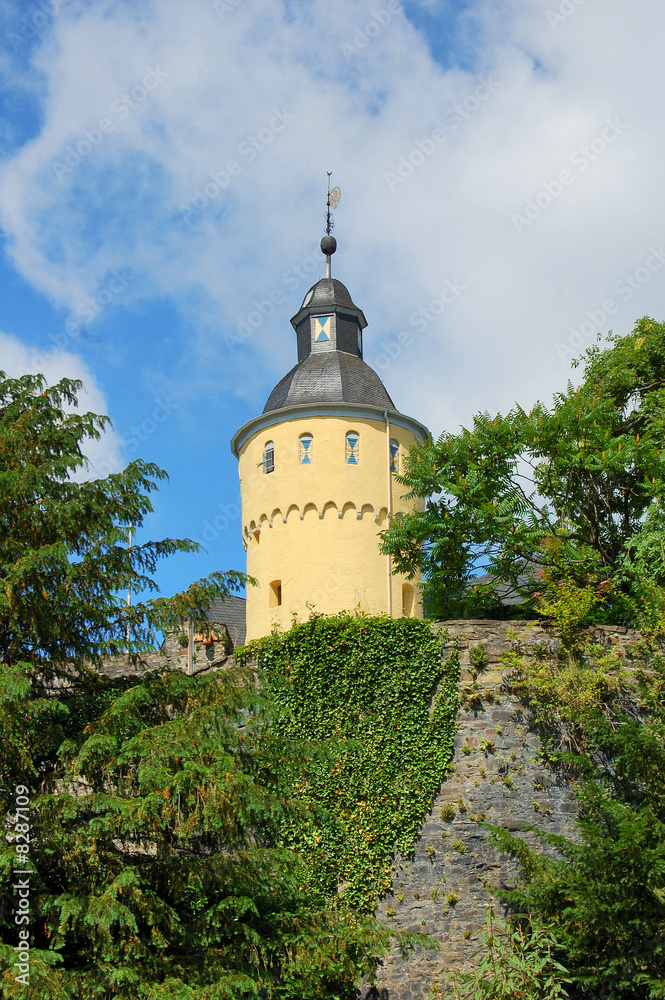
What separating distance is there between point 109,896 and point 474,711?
5809 mm

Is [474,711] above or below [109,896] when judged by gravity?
above

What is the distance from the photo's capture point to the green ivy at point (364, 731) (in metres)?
13.5

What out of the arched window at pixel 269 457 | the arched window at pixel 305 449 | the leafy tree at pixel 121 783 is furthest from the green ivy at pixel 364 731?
the arched window at pixel 269 457

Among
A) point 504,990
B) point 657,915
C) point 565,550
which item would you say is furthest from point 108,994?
point 565,550

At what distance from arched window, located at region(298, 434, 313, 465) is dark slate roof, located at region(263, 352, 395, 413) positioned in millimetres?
730

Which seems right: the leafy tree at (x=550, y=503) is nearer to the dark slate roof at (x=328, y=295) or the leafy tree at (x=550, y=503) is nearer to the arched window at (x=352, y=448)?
the arched window at (x=352, y=448)

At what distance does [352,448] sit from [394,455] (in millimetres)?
969

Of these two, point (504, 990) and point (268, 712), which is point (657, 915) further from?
point (268, 712)

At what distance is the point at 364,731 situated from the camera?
46.2 ft

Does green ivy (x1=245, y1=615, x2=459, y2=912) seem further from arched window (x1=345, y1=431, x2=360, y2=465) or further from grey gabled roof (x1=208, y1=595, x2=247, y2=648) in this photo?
grey gabled roof (x1=208, y1=595, x2=247, y2=648)

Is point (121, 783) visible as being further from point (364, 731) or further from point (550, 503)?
point (550, 503)

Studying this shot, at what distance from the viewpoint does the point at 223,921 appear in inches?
435

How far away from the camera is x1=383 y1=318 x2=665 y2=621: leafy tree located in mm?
15734
